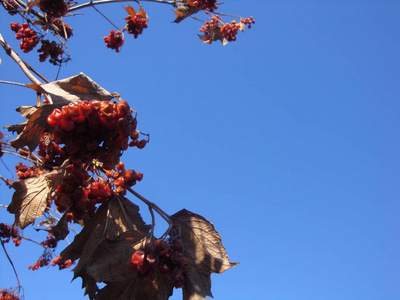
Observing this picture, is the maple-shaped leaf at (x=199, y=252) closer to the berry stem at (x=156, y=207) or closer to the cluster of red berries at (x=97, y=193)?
the berry stem at (x=156, y=207)

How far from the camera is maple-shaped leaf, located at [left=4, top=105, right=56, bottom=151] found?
6.35 ft

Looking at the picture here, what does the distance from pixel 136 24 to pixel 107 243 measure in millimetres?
5290

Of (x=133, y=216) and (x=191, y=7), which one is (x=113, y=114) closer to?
(x=133, y=216)

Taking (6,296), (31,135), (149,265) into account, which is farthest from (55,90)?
(6,296)

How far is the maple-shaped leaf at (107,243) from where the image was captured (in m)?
2.00

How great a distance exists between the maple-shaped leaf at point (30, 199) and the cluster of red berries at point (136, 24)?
4.91 m

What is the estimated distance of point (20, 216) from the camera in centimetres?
217

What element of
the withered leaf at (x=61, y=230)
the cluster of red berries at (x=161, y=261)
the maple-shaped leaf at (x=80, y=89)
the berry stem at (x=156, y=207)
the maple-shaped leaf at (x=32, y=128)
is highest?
the maple-shaped leaf at (x=80, y=89)

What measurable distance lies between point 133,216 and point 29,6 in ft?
8.59

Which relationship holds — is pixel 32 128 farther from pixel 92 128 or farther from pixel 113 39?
pixel 113 39

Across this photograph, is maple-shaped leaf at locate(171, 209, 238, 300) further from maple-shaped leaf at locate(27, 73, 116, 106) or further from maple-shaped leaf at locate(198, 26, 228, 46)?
maple-shaped leaf at locate(198, 26, 228, 46)

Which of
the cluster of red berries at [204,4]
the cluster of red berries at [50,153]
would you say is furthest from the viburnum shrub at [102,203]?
the cluster of red berries at [204,4]

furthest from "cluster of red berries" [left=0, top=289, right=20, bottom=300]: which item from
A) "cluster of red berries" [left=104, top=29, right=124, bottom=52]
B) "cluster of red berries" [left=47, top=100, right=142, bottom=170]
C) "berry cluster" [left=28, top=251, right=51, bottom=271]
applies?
"cluster of red berries" [left=47, top=100, right=142, bottom=170]

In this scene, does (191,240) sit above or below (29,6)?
below
